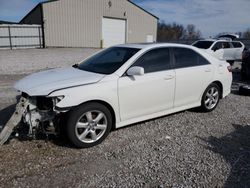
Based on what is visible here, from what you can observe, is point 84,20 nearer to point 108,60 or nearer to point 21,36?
point 21,36

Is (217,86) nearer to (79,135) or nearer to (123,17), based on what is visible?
(79,135)

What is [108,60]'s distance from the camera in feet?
15.0

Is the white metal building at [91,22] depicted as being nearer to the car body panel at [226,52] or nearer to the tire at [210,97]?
the car body panel at [226,52]

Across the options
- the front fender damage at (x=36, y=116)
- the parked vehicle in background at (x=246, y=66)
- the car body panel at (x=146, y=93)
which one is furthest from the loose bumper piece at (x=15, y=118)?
the parked vehicle in background at (x=246, y=66)

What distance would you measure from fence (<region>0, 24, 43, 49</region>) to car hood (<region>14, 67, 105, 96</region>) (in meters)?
22.2

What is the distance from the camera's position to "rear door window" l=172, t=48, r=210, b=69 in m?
4.76

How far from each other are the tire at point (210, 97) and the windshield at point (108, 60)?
2.04 m

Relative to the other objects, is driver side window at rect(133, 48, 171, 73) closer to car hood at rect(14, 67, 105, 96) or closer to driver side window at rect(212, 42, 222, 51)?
car hood at rect(14, 67, 105, 96)

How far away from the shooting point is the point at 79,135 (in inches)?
143

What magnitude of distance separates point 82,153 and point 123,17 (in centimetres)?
2704

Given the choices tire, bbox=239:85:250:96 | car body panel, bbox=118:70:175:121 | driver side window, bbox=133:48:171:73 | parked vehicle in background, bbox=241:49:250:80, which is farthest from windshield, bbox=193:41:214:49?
car body panel, bbox=118:70:175:121

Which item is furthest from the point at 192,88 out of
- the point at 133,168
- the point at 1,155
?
the point at 1,155

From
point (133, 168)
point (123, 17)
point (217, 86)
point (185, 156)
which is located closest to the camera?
point (133, 168)

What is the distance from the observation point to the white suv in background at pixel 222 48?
14.1 metres
